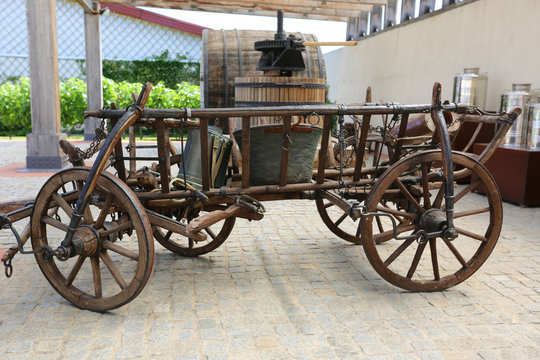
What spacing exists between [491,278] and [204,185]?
1.98 m

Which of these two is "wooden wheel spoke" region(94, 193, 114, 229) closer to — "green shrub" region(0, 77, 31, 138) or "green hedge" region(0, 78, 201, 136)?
"green hedge" region(0, 78, 201, 136)

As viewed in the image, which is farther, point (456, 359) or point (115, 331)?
point (115, 331)

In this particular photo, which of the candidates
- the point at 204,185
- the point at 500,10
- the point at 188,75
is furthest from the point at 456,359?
the point at 188,75

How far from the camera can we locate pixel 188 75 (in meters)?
15.5

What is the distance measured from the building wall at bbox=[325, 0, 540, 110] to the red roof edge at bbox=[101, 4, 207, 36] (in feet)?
18.3

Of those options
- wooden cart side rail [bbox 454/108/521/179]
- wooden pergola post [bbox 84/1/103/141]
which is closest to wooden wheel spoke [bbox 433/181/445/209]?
wooden cart side rail [bbox 454/108/521/179]

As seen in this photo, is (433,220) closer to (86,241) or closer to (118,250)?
(118,250)

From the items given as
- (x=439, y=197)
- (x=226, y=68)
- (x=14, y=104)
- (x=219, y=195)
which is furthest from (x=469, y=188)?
(x=14, y=104)

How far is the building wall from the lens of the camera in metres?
6.37

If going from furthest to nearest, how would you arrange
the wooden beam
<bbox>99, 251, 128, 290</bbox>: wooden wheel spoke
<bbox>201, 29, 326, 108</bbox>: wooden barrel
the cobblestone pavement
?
the wooden beam
<bbox>201, 29, 326, 108</bbox>: wooden barrel
<bbox>99, 251, 128, 290</bbox>: wooden wheel spoke
the cobblestone pavement

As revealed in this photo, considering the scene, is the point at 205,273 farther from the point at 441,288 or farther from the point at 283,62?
the point at 283,62

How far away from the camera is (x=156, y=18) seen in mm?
14945

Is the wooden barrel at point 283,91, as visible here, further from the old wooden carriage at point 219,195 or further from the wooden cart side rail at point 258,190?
the wooden cart side rail at point 258,190

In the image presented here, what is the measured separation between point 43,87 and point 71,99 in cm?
588
